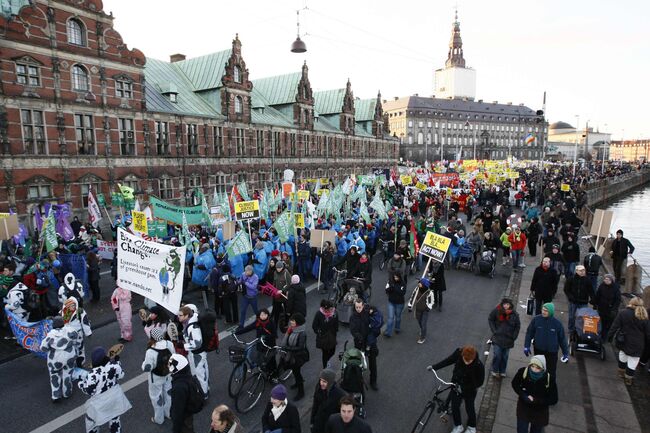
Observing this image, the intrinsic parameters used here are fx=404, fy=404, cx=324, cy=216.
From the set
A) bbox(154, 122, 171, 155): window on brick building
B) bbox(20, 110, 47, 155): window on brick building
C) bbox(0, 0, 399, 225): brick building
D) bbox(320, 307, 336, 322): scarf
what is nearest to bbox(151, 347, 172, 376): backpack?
bbox(320, 307, 336, 322): scarf

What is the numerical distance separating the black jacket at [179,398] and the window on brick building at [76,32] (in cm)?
2520

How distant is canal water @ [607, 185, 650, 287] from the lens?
90.8ft

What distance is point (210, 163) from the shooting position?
33.8m

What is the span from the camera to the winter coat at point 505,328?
25.1 ft

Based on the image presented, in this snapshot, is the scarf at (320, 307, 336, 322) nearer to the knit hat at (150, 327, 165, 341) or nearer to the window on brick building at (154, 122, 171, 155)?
the knit hat at (150, 327, 165, 341)

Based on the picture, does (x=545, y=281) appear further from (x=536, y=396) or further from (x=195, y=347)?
(x=195, y=347)

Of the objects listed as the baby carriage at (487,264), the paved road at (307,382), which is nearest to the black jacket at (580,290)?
the paved road at (307,382)

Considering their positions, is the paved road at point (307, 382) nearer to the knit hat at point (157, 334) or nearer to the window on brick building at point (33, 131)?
the knit hat at point (157, 334)

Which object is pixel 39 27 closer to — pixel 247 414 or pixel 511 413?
pixel 247 414

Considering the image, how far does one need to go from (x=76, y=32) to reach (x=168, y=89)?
8492mm

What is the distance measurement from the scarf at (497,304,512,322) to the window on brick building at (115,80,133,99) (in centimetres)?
2689

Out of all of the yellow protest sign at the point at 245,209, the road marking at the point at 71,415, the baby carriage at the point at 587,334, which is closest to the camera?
the road marking at the point at 71,415

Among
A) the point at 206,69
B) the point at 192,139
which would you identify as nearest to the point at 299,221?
the point at 192,139

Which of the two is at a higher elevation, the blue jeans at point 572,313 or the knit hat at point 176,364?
the knit hat at point 176,364
